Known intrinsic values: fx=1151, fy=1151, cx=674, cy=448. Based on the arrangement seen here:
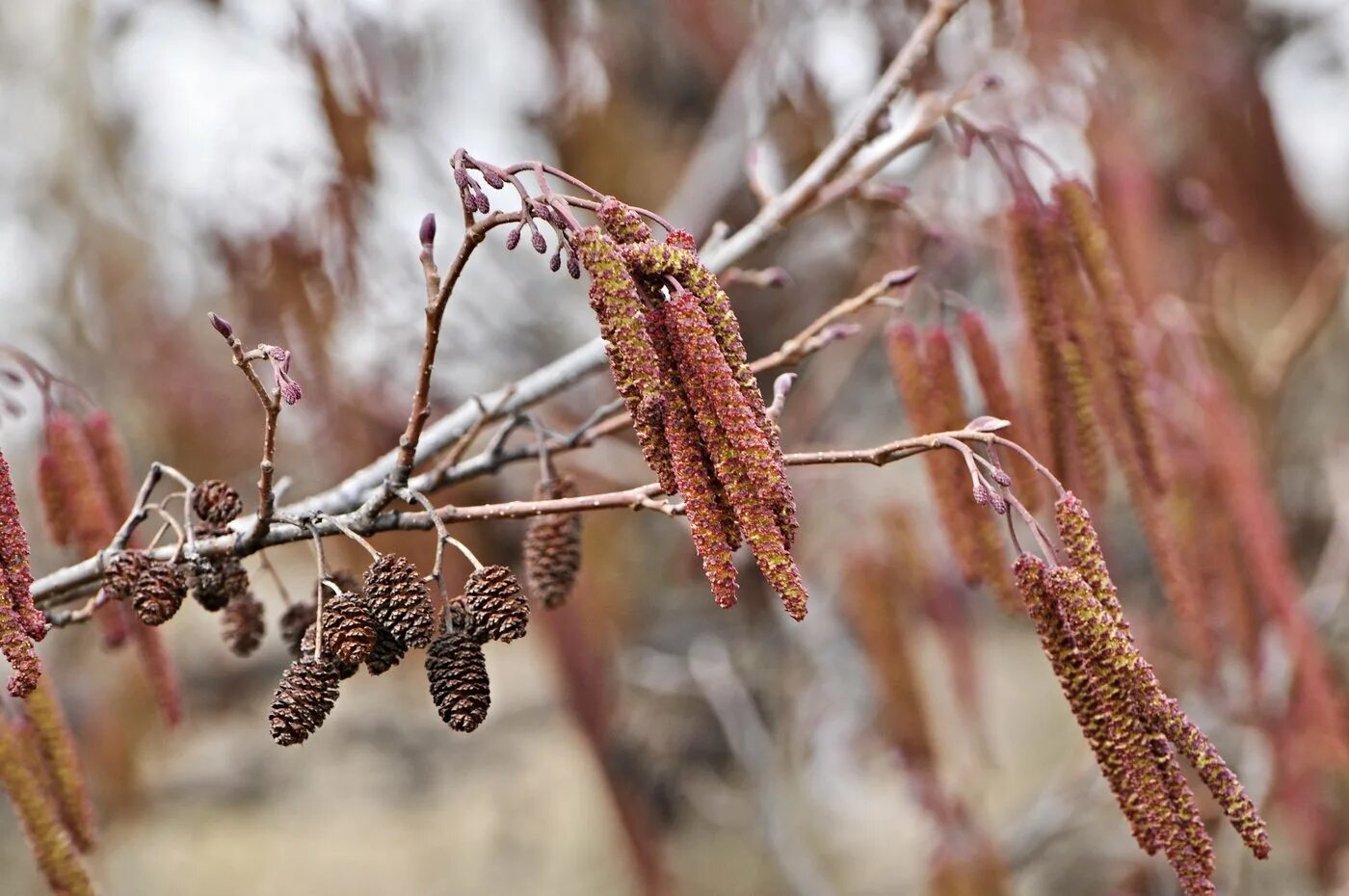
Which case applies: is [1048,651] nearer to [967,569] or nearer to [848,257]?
[967,569]

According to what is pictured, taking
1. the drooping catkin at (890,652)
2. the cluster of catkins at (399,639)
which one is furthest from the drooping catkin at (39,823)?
the drooping catkin at (890,652)

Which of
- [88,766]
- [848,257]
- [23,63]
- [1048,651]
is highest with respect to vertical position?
[23,63]

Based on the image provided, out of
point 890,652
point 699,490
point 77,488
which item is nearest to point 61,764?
point 77,488

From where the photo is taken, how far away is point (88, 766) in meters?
4.56

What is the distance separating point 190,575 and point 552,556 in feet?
1.39

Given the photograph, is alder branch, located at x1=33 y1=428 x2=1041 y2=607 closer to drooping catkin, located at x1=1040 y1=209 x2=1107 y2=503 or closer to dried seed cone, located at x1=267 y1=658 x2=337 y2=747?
dried seed cone, located at x1=267 y1=658 x2=337 y2=747

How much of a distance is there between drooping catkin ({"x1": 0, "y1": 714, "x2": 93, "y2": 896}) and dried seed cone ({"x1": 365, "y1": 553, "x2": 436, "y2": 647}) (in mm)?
467

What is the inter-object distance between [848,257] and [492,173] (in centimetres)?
414

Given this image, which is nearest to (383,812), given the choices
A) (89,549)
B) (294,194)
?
(294,194)

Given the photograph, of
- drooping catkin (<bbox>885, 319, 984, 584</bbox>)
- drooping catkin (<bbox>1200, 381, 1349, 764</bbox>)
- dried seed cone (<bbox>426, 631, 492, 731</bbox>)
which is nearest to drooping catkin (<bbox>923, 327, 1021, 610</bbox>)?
drooping catkin (<bbox>885, 319, 984, 584</bbox>)

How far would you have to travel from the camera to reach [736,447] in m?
0.87

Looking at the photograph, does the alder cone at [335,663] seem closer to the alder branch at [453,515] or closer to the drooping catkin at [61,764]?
the alder branch at [453,515]

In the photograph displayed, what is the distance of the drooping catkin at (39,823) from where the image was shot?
1.19m

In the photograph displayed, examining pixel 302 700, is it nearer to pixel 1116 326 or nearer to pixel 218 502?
pixel 218 502
